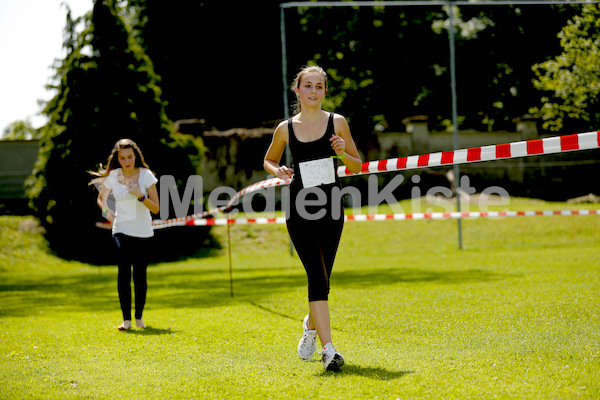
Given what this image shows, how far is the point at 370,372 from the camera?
4734 millimetres

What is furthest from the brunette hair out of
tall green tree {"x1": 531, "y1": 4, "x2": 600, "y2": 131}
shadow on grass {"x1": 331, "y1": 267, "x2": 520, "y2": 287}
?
tall green tree {"x1": 531, "y1": 4, "x2": 600, "y2": 131}

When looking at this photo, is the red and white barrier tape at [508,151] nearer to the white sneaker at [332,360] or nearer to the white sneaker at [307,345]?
the white sneaker at [307,345]

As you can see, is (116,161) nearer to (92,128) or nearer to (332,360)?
(332,360)

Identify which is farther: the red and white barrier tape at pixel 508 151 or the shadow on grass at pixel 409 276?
the shadow on grass at pixel 409 276

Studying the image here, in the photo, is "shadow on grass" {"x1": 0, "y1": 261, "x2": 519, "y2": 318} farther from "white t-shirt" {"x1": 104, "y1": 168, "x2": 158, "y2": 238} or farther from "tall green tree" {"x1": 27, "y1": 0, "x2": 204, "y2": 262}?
"tall green tree" {"x1": 27, "y1": 0, "x2": 204, "y2": 262}

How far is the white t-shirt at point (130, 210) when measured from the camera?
24.7ft

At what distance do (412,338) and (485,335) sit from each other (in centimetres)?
58

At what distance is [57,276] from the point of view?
55.7ft

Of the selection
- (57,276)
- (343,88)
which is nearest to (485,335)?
(57,276)

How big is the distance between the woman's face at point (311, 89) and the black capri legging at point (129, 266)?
120 inches

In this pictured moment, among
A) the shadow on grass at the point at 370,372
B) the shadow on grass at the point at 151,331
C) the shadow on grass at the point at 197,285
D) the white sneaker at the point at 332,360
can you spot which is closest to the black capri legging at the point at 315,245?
the white sneaker at the point at 332,360

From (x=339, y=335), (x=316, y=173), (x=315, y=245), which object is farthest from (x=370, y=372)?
(x=339, y=335)

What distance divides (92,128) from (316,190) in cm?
1637

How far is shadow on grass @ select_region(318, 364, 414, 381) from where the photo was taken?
4.57 m
